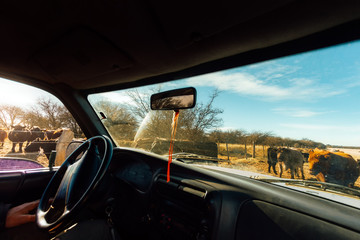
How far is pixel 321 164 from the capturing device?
4.34 ft

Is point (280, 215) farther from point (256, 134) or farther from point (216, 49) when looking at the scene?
point (216, 49)

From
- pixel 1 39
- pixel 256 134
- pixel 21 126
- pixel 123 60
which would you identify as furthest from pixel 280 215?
pixel 21 126

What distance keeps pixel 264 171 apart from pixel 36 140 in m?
6.11

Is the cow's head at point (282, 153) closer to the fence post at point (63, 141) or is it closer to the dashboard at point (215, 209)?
the dashboard at point (215, 209)

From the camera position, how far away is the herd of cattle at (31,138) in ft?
14.7

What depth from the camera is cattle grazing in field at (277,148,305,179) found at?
4.75ft

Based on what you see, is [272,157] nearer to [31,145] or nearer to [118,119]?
[118,119]

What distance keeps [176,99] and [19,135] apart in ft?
17.2

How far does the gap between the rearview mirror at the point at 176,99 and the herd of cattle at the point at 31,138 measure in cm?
349

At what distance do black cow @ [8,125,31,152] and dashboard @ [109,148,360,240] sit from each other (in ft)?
13.9

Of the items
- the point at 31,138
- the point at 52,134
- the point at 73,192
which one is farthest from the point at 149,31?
the point at 31,138

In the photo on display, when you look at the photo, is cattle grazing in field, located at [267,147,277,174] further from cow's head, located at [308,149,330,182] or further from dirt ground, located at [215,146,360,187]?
cow's head, located at [308,149,330,182]

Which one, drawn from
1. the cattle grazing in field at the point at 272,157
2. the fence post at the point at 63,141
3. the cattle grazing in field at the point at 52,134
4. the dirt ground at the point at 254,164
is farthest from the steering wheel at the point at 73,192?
the cattle grazing in field at the point at 52,134

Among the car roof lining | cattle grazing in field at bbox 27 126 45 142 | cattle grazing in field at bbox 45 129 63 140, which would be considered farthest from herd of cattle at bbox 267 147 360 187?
cattle grazing in field at bbox 27 126 45 142
